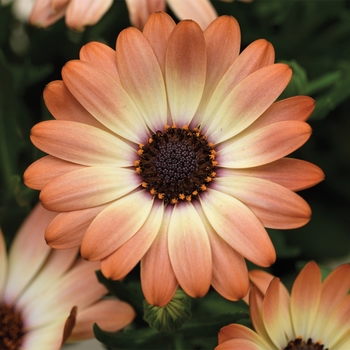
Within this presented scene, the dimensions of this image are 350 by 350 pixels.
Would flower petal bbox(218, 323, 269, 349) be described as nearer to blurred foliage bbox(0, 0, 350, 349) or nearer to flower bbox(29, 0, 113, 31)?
blurred foliage bbox(0, 0, 350, 349)

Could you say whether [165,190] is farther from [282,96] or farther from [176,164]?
[282,96]

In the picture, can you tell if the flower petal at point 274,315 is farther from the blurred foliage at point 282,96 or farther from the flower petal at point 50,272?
the flower petal at point 50,272

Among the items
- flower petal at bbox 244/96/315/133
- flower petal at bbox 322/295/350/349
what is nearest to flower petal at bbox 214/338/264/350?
flower petal at bbox 322/295/350/349

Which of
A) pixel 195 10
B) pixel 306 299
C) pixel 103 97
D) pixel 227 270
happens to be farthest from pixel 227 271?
pixel 195 10

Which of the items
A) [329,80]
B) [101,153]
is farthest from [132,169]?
[329,80]

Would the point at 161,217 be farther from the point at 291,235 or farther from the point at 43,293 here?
the point at 291,235

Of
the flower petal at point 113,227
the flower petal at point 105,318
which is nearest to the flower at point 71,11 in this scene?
the flower petal at point 113,227
